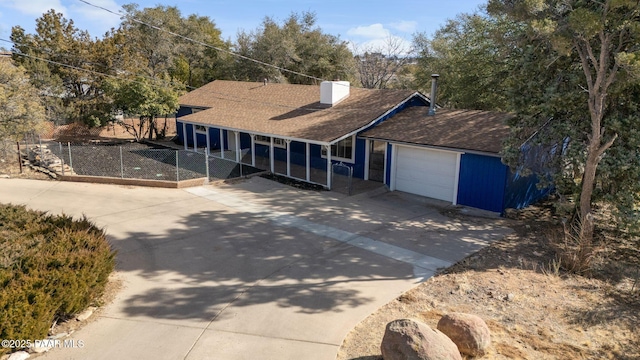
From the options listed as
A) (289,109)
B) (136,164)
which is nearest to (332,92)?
(289,109)

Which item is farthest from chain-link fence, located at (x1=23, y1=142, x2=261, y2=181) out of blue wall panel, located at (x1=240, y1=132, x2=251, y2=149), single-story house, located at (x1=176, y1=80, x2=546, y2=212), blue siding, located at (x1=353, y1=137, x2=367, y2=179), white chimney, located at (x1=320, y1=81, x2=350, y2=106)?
white chimney, located at (x1=320, y1=81, x2=350, y2=106)

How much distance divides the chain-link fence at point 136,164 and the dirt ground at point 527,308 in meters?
11.5

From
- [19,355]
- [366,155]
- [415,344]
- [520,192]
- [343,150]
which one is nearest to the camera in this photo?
[415,344]

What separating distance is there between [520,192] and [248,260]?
32.6ft

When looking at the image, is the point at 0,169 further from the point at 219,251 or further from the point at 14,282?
the point at 14,282

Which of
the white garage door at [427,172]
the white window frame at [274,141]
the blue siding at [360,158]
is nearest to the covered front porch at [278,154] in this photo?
the white window frame at [274,141]

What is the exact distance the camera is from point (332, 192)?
53.9 ft

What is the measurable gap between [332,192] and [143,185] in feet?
24.7

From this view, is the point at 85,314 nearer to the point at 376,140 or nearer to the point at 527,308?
the point at 527,308

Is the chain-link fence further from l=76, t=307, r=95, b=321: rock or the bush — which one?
l=76, t=307, r=95, b=321: rock

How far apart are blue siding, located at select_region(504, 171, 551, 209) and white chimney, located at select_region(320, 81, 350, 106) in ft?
31.8

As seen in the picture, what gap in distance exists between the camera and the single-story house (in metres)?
14.4

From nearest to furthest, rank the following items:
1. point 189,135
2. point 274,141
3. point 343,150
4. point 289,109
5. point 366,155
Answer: point 366,155, point 343,150, point 274,141, point 289,109, point 189,135

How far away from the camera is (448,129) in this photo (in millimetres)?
15797
